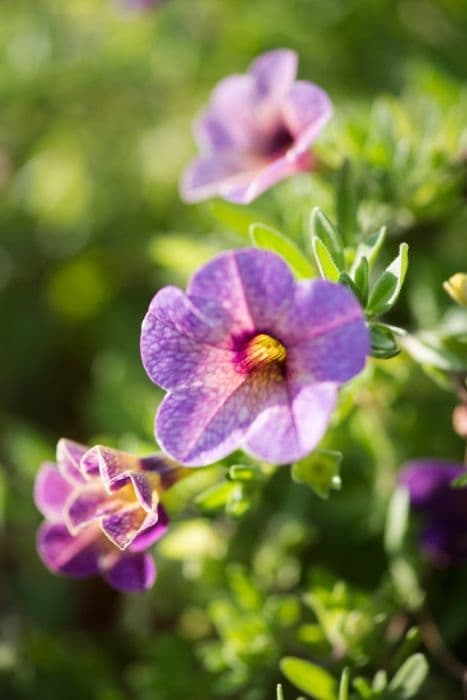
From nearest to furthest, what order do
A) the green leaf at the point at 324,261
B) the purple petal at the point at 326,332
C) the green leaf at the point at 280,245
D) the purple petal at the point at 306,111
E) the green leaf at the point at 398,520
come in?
the purple petal at the point at 326,332 < the green leaf at the point at 324,261 < the green leaf at the point at 280,245 < the purple petal at the point at 306,111 < the green leaf at the point at 398,520

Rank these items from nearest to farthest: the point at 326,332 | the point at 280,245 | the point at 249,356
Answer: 1. the point at 326,332
2. the point at 249,356
3. the point at 280,245

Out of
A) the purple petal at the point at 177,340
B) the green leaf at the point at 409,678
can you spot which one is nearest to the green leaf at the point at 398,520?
the green leaf at the point at 409,678

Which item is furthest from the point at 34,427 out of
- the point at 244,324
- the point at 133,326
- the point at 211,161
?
the point at 244,324

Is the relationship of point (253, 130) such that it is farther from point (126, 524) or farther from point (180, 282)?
point (126, 524)

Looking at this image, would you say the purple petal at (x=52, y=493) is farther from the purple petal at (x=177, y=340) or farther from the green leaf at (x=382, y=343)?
the green leaf at (x=382, y=343)

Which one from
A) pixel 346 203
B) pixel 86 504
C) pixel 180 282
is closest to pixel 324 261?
pixel 346 203

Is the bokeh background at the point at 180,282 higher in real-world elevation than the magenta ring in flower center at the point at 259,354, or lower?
lower

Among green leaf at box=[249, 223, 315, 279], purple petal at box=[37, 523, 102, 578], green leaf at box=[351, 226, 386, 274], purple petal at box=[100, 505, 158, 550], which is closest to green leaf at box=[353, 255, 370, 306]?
green leaf at box=[351, 226, 386, 274]

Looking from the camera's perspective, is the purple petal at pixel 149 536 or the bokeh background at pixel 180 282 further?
the bokeh background at pixel 180 282
